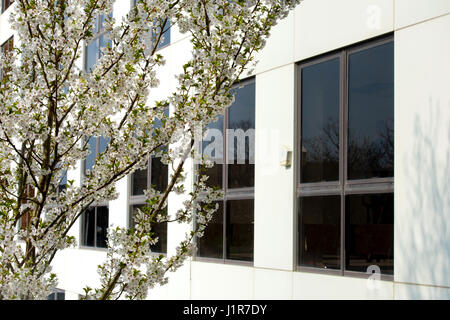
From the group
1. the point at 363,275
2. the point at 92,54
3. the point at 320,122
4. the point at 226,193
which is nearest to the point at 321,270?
the point at 363,275

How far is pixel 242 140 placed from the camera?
8977 millimetres

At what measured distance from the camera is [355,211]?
6980mm

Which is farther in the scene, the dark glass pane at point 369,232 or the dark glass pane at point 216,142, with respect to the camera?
the dark glass pane at point 216,142

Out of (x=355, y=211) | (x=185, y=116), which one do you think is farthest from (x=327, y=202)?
(x=185, y=116)

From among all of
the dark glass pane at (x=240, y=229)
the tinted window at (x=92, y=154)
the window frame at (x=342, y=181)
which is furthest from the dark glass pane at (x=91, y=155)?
the window frame at (x=342, y=181)

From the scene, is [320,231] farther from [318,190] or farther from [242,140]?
[242,140]

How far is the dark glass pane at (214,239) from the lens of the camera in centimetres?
927

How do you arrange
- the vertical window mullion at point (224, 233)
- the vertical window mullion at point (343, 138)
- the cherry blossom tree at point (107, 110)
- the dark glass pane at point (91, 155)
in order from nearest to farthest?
the cherry blossom tree at point (107, 110) → the vertical window mullion at point (343, 138) → the vertical window mullion at point (224, 233) → the dark glass pane at point (91, 155)

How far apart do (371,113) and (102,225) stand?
25.2ft

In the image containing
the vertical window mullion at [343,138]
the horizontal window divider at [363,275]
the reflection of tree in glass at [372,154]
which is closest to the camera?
the horizontal window divider at [363,275]

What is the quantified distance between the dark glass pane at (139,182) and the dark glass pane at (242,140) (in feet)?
9.04

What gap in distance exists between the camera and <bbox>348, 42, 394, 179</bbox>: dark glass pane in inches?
263

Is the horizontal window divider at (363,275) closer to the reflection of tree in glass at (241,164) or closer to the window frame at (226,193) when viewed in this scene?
the window frame at (226,193)
